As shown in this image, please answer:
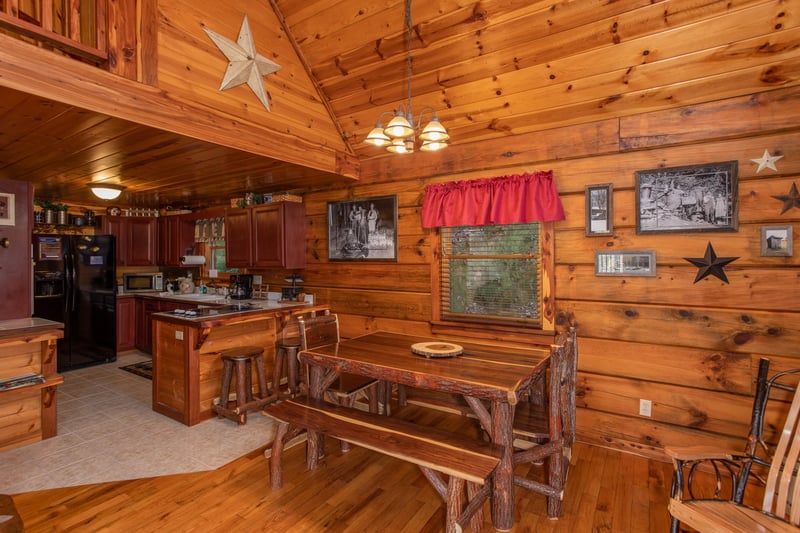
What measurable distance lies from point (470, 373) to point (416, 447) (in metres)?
0.48

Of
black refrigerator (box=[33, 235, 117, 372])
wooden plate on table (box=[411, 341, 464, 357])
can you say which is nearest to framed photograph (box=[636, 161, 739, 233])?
wooden plate on table (box=[411, 341, 464, 357])

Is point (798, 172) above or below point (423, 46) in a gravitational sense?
below

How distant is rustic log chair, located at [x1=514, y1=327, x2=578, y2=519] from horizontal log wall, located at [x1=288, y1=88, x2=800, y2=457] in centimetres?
76

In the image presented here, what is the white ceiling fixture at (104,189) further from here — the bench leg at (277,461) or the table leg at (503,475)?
the table leg at (503,475)

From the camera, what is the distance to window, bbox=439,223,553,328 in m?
3.28

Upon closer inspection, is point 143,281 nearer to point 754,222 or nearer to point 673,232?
point 673,232

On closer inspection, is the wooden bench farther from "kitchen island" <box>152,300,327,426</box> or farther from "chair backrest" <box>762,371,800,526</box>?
"kitchen island" <box>152,300,327,426</box>

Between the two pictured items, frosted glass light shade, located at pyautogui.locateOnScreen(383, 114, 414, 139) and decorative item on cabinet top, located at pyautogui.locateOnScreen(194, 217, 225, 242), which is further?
decorative item on cabinet top, located at pyautogui.locateOnScreen(194, 217, 225, 242)

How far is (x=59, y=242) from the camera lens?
4.91 m

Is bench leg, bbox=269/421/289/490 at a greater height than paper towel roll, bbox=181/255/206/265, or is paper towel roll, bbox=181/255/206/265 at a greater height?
paper towel roll, bbox=181/255/206/265

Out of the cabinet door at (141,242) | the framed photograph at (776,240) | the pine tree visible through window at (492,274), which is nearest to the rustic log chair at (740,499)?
the framed photograph at (776,240)

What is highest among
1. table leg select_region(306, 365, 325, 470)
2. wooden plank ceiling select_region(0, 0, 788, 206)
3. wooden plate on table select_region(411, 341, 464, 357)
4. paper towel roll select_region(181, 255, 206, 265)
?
wooden plank ceiling select_region(0, 0, 788, 206)

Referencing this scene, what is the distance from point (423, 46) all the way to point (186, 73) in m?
1.65

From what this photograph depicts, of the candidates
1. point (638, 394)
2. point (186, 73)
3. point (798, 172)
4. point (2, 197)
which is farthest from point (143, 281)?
point (798, 172)
